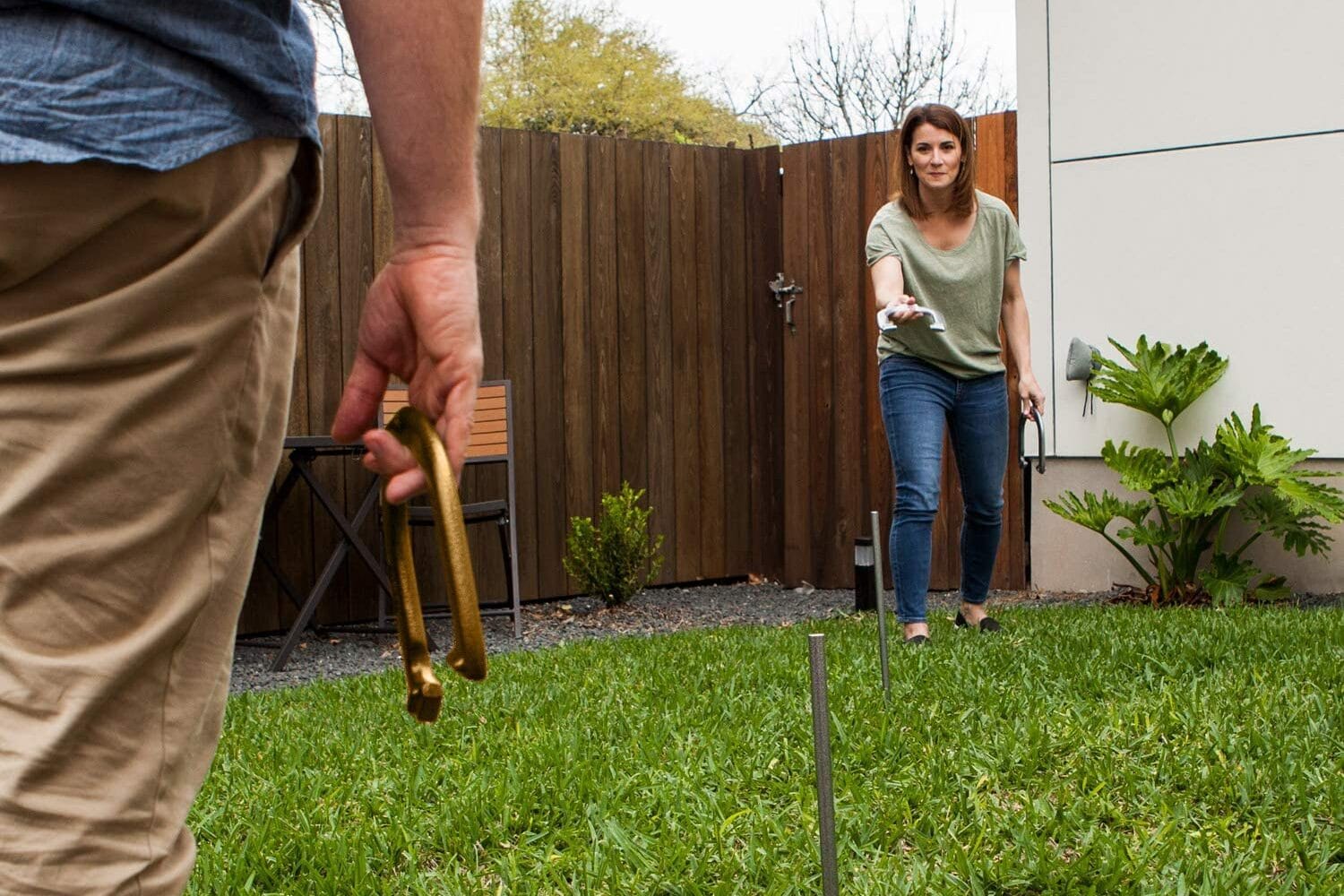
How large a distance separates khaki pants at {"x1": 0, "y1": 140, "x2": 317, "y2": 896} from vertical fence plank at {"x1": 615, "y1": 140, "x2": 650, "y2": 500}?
6950mm

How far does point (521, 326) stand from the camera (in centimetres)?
762

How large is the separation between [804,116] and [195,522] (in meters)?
21.0

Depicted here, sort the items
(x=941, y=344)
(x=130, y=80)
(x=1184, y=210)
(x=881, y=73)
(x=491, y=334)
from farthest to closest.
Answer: (x=881, y=73) < (x=491, y=334) < (x=1184, y=210) < (x=941, y=344) < (x=130, y=80)

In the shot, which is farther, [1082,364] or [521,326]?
[521,326]

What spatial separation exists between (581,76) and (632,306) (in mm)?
14238

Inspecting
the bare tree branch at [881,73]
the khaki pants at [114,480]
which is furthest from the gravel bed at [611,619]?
the bare tree branch at [881,73]

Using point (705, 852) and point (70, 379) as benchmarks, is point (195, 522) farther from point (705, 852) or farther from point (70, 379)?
point (705, 852)

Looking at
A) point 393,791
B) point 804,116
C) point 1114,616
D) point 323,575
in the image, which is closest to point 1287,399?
point 1114,616

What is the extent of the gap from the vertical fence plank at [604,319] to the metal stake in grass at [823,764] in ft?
20.3

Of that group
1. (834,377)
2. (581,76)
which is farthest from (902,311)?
(581,76)

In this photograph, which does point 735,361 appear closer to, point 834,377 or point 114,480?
point 834,377

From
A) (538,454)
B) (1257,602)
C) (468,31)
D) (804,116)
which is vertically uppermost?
(804,116)

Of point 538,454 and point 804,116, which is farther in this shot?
point 804,116

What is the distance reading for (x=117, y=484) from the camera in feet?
3.22
